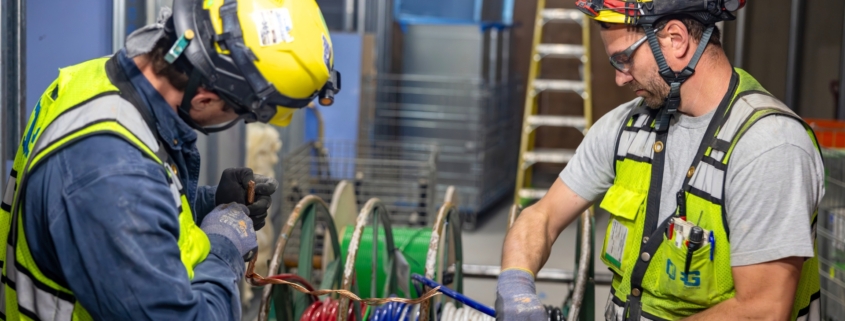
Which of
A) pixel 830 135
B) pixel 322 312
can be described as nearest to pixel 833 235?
pixel 830 135

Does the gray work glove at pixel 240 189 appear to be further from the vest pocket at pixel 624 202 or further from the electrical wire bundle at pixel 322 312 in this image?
the vest pocket at pixel 624 202

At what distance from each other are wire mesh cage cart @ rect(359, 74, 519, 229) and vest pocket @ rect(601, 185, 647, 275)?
401 centimetres

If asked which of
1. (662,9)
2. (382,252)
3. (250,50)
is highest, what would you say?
(662,9)

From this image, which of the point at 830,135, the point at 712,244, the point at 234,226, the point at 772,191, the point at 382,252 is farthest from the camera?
the point at 830,135

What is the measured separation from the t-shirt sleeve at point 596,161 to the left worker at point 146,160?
1037mm

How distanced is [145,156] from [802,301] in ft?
5.86

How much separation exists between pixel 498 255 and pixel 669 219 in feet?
12.7

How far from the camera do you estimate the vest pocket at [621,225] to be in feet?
7.89

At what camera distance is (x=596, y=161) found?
261cm

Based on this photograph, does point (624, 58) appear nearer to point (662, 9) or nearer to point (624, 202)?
point (662, 9)

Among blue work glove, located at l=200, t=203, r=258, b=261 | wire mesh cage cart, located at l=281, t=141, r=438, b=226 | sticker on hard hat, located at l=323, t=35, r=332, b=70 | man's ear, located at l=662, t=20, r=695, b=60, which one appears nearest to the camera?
sticker on hard hat, located at l=323, t=35, r=332, b=70

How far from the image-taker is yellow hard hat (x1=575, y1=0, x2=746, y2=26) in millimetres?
2252

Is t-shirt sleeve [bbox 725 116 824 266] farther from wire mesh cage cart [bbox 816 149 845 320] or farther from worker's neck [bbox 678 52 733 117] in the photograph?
wire mesh cage cart [bbox 816 149 845 320]

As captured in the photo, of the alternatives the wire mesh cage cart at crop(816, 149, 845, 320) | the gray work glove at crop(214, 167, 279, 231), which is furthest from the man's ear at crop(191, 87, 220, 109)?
the wire mesh cage cart at crop(816, 149, 845, 320)
